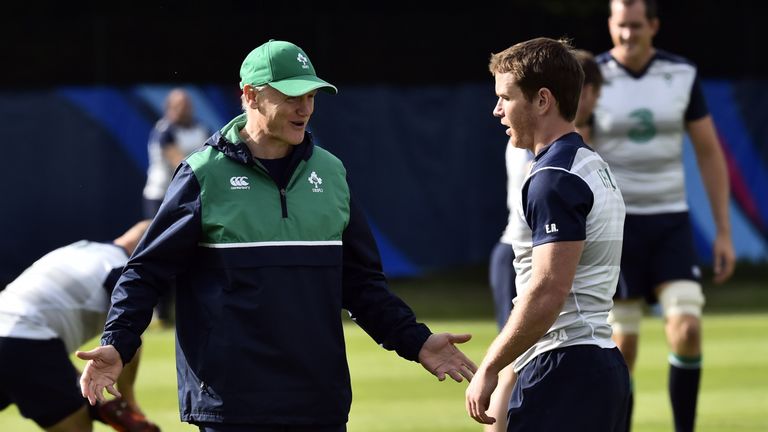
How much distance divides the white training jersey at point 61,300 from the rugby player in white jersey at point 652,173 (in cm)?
275

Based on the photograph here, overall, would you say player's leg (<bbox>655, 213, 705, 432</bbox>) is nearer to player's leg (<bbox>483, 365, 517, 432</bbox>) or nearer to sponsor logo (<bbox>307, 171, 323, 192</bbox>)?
player's leg (<bbox>483, 365, 517, 432</bbox>)

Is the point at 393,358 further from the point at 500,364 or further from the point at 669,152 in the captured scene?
the point at 500,364

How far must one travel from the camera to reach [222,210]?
5.17 metres

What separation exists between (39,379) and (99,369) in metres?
2.06

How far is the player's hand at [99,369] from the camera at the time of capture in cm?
507

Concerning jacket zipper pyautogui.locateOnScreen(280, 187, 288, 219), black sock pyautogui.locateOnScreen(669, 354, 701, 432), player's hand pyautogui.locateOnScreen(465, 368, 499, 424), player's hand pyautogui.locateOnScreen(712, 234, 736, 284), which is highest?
jacket zipper pyautogui.locateOnScreen(280, 187, 288, 219)

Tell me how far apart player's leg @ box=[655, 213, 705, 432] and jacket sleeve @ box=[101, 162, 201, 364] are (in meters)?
3.63

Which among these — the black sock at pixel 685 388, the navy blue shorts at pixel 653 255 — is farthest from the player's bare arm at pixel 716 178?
the black sock at pixel 685 388

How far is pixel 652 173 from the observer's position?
8.33 m

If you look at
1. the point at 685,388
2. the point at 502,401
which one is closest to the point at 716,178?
the point at 685,388

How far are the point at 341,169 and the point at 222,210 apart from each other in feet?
1.76

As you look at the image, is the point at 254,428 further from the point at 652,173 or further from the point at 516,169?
the point at 652,173

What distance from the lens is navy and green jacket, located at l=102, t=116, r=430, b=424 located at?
5164 millimetres

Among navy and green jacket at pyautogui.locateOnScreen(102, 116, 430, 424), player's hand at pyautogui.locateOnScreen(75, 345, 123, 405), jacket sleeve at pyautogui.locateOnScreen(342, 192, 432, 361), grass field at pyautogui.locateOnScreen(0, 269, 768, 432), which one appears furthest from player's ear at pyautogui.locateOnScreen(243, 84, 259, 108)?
grass field at pyautogui.locateOnScreen(0, 269, 768, 432)
